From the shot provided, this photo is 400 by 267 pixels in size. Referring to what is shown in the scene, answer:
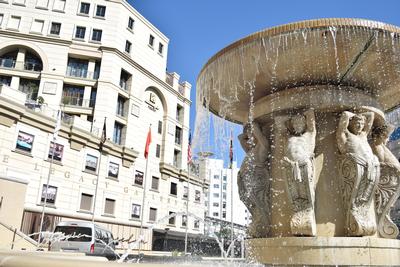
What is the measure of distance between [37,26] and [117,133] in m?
12.1

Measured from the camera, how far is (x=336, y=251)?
4719 mm

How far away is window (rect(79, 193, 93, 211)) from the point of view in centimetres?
2693

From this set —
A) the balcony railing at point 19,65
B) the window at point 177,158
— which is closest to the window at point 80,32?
the balcony railing at point 19,65

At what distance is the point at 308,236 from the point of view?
16.3ft

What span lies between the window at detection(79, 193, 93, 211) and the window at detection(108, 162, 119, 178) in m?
2.75

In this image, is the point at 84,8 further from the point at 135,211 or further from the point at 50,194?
the point at 135,211

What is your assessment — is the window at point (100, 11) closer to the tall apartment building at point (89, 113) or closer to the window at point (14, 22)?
the tall apartment building at point (89, 113)

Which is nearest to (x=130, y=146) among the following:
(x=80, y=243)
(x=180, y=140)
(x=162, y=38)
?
(x=180, y=140)

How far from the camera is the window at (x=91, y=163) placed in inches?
1082

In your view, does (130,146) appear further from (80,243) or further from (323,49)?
(323,49)

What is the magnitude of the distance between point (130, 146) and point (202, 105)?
84.8 ft

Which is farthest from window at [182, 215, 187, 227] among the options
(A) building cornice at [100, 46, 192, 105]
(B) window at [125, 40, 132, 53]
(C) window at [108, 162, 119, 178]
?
(B) window at [125, 40, 132, 53]

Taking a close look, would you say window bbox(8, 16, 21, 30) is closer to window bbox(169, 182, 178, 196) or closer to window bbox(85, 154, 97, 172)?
window bbox(85, 154, 97, 172)

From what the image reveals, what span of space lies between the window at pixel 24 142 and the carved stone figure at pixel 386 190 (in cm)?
2201
